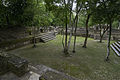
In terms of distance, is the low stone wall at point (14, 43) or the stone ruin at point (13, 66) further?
the low stone wall at point (14, 43)

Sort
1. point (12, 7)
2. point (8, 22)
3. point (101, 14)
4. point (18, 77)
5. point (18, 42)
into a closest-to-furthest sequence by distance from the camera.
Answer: point (18, 77), point (101, 14), point (18, 42), point (12, 7), point (8, 22)

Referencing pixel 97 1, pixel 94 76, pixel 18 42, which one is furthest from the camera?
pixel 18 42

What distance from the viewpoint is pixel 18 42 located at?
6234 millimetres

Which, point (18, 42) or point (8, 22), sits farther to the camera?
point (8, 22)

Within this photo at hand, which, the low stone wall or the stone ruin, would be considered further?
the low stone wall

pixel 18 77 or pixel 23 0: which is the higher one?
pixel 23 0

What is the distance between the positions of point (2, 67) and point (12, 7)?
7741 mm

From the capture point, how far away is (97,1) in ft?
14.3

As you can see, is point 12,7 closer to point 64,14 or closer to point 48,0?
point 48,0

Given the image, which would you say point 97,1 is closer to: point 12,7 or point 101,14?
point 101,14

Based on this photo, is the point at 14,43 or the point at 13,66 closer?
the point at 13,66

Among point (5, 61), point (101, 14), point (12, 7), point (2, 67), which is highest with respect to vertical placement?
point (12, 7)

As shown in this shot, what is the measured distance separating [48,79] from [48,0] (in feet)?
14.1

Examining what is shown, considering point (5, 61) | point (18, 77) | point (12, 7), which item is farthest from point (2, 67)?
point (12, 7)
